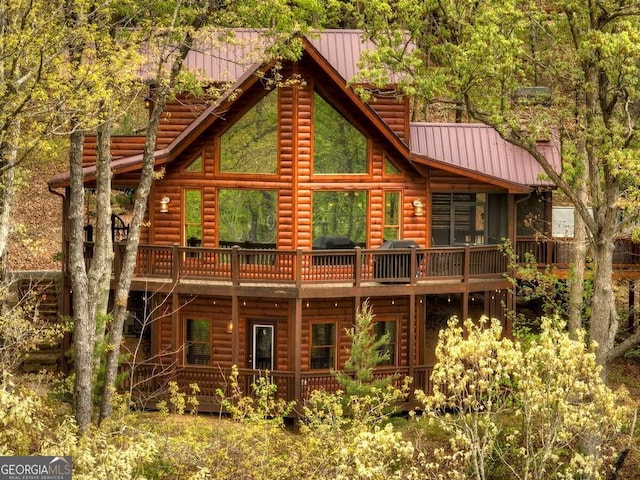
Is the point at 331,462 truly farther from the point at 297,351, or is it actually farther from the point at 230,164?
the point at 230,164

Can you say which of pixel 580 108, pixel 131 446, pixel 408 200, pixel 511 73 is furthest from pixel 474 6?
pixel 131 446

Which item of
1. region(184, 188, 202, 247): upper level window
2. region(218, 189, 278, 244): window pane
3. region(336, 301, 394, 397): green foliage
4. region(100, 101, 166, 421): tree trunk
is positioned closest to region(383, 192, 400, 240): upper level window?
region(218, 189, 278, 244): window pane

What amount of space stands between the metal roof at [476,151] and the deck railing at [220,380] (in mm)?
6188

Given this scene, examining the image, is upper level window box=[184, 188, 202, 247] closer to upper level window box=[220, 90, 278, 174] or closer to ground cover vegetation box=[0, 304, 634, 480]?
upper level window box=[220, 90, 278, 174]

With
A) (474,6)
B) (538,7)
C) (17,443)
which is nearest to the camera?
(17,443)

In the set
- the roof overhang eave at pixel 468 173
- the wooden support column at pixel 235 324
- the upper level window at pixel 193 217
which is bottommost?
the wooden support column at pixel 235 324

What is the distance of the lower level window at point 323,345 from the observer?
29.5 metres

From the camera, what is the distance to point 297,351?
2741 centimetres

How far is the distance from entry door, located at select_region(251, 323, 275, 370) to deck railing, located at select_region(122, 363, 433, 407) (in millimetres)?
1488

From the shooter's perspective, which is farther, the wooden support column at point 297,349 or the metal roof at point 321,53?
the metal roof at point 321,53

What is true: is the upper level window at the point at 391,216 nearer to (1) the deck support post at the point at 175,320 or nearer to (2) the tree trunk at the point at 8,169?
(1) the deck support post at the point at 175,320

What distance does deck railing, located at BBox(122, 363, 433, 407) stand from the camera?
2736 cm

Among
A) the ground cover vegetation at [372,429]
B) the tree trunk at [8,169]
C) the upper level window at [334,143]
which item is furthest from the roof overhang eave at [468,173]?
the tree trunk at [8,169]

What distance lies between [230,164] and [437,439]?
8617 mm
